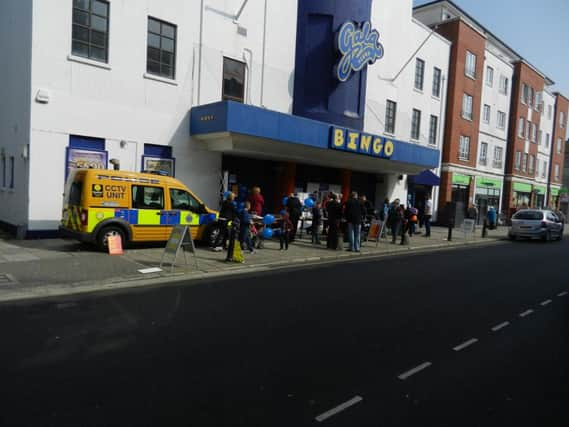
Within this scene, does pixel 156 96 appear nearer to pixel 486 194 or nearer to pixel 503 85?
pixel 486 194

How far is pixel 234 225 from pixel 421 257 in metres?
6.37

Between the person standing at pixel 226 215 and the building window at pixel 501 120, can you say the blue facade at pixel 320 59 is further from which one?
the building window at pixel 501 120

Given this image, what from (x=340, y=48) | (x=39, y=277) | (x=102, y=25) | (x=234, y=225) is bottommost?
(x=39, y=277)

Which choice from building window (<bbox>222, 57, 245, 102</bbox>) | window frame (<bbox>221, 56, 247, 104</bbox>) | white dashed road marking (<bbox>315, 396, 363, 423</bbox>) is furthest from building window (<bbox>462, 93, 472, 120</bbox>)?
white dashed road marking (<bbox>315, 396, 363, 423</bbox>)

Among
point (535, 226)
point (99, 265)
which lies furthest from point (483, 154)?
point (99, 265)

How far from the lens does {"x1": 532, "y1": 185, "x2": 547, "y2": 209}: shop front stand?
41.5m

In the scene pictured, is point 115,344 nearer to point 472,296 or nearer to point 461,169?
point 472,296

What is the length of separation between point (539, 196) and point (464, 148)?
64.4 feet

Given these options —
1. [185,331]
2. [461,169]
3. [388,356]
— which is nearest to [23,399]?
[185,331]

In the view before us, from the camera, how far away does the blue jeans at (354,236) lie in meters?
13.1

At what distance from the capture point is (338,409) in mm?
3393

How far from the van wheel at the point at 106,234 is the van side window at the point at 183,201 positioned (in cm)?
160

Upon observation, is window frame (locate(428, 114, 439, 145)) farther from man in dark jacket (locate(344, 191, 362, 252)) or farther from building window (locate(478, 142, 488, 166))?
man in dark jacket (locate(344, 191, 362, 252))

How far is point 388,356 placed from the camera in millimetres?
4559
